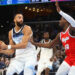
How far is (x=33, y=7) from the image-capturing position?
505 inches

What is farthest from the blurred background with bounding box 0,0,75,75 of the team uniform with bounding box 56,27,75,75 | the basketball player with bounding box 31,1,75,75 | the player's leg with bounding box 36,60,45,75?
the team uniform with bounding box 56,27,75,75

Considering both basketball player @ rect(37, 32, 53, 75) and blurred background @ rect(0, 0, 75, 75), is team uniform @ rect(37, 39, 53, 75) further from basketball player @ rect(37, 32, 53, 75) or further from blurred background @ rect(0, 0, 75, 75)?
blurred background @ rect(0, 0, 75, 75)

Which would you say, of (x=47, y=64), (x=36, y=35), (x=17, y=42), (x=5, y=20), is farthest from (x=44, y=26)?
(x=17, y=42)

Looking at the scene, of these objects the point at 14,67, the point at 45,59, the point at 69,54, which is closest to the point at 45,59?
the point at 45,59

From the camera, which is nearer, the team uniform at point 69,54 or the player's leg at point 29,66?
the team uniform at point 69,54

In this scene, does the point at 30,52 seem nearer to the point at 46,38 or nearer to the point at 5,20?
the point at 46,38

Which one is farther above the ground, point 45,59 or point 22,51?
point 22,51

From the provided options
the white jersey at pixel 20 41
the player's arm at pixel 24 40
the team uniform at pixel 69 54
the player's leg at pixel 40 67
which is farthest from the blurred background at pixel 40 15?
the team uniform at pixel 69 54

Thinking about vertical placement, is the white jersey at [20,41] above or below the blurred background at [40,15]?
above

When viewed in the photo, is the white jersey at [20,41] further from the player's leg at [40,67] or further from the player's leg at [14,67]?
the player's leg at [40,67]

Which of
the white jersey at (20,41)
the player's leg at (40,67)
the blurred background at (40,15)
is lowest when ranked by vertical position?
the player's leg at (40,67)

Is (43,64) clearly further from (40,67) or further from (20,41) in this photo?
(20,41)

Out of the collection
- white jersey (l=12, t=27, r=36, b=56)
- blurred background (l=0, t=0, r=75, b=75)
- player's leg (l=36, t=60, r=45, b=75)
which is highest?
white jersey (l=12, t=27, r=36, b=56)

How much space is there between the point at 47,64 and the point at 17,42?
3.01 metres
